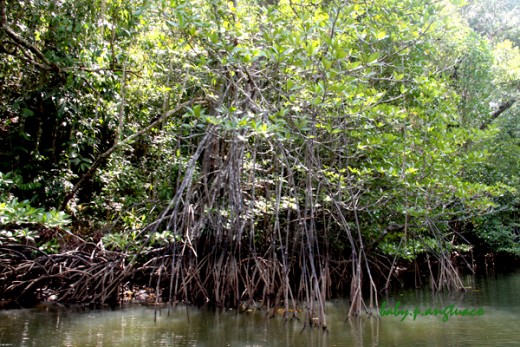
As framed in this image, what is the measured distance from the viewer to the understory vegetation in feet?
13.2

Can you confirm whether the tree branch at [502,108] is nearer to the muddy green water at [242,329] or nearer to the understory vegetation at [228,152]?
the understory vegetation at [228,152]

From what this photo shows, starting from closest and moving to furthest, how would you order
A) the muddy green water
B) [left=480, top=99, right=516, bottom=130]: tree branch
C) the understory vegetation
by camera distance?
the muddy green water < the understory vegetation < [left=480, top=99, right=516, bottom=130]: tree branch

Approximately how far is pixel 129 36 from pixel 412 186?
3560mm

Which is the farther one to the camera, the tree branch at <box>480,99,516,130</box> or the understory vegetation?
the tree branch at <box>480,99,516,130</box>

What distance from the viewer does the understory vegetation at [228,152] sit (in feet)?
13.2

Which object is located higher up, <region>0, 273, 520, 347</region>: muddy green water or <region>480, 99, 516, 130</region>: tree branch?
<region>480, 99, 516, 130</region>: tree branch

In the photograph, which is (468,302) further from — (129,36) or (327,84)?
(129,36)

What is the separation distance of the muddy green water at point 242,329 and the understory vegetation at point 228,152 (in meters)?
0.29

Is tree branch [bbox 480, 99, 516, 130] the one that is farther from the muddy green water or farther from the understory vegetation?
the muddy green water

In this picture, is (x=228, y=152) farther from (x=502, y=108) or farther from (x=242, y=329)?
(x=502, y=108)

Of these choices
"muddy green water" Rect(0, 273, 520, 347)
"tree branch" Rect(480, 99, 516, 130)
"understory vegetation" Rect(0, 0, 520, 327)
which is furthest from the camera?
"tree branch" Rect(480, 99, 516, 130)

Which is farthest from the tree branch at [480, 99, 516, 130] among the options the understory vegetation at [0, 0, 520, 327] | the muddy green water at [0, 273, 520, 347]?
the muddy green water at [0, 273, 520, 347]

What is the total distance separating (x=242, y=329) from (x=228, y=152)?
2.02 metres

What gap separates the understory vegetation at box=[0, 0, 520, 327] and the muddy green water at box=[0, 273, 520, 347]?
0.29 metres
